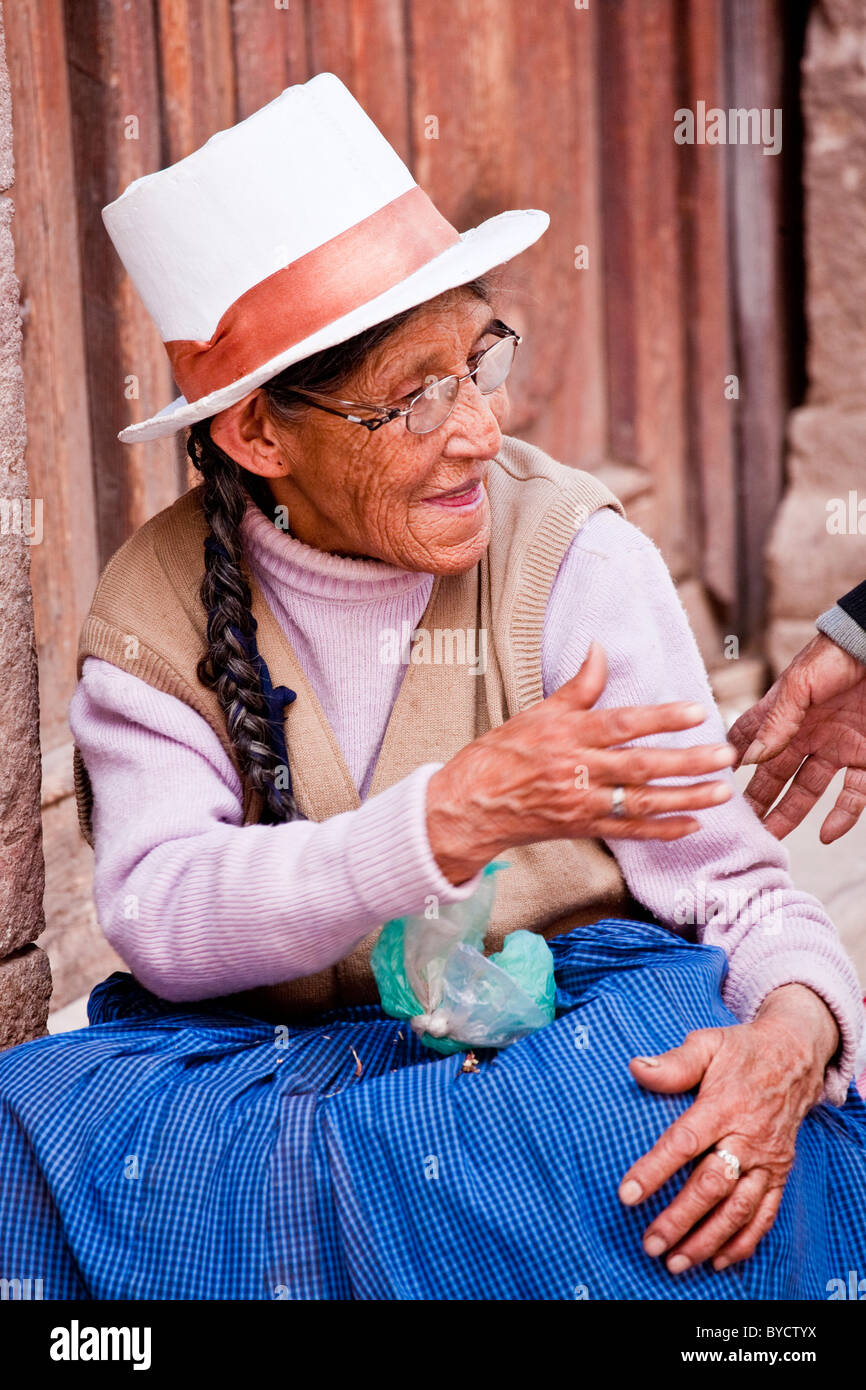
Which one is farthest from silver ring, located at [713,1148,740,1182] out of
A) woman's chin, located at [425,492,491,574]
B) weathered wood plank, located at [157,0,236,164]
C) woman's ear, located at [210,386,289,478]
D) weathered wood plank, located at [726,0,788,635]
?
weathered wood plank, located at [726,0,788,635]

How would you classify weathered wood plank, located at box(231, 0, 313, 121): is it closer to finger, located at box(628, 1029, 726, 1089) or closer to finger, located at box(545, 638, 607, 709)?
finger, located at box(545, 638, 607, 709)

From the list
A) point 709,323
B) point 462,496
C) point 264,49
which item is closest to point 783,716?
point 462,496

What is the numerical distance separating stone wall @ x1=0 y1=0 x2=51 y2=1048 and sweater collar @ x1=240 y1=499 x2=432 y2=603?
14.1 inches

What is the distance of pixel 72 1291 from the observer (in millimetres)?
1905

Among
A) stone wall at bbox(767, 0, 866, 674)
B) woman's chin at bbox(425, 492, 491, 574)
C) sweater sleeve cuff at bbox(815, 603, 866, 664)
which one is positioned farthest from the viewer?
stone wall at bbox(767, 0, 866, 674)

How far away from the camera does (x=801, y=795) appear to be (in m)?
2.55

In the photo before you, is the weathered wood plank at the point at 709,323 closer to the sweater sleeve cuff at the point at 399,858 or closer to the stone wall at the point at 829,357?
the stone wall at the point at 829,357

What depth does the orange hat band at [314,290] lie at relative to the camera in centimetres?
207

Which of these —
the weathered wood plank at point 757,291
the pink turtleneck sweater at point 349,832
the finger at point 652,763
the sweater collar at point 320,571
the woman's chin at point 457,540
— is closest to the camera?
the finger at point 652,763

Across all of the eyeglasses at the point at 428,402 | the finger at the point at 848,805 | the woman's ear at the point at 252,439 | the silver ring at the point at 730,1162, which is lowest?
the silver ring at the point at 730,1162

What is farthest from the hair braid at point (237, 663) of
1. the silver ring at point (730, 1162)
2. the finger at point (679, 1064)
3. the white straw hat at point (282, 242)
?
the silver ring at point (730, 1162)

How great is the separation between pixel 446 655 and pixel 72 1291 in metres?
0.98

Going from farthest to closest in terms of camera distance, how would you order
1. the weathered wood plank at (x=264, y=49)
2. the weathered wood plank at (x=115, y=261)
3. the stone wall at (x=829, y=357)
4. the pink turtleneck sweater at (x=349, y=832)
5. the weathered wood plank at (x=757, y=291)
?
the weathered wood plank at (x=757, y=291)
the stone wall at (x=829, y=357)
the weathered wood plank at (x=264, y=49)
the weathered wood plank at (x=115, y=261)
the pink turtleneck sweater at (x=349, y=832)

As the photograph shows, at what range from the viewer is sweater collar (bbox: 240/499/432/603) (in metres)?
2.25
